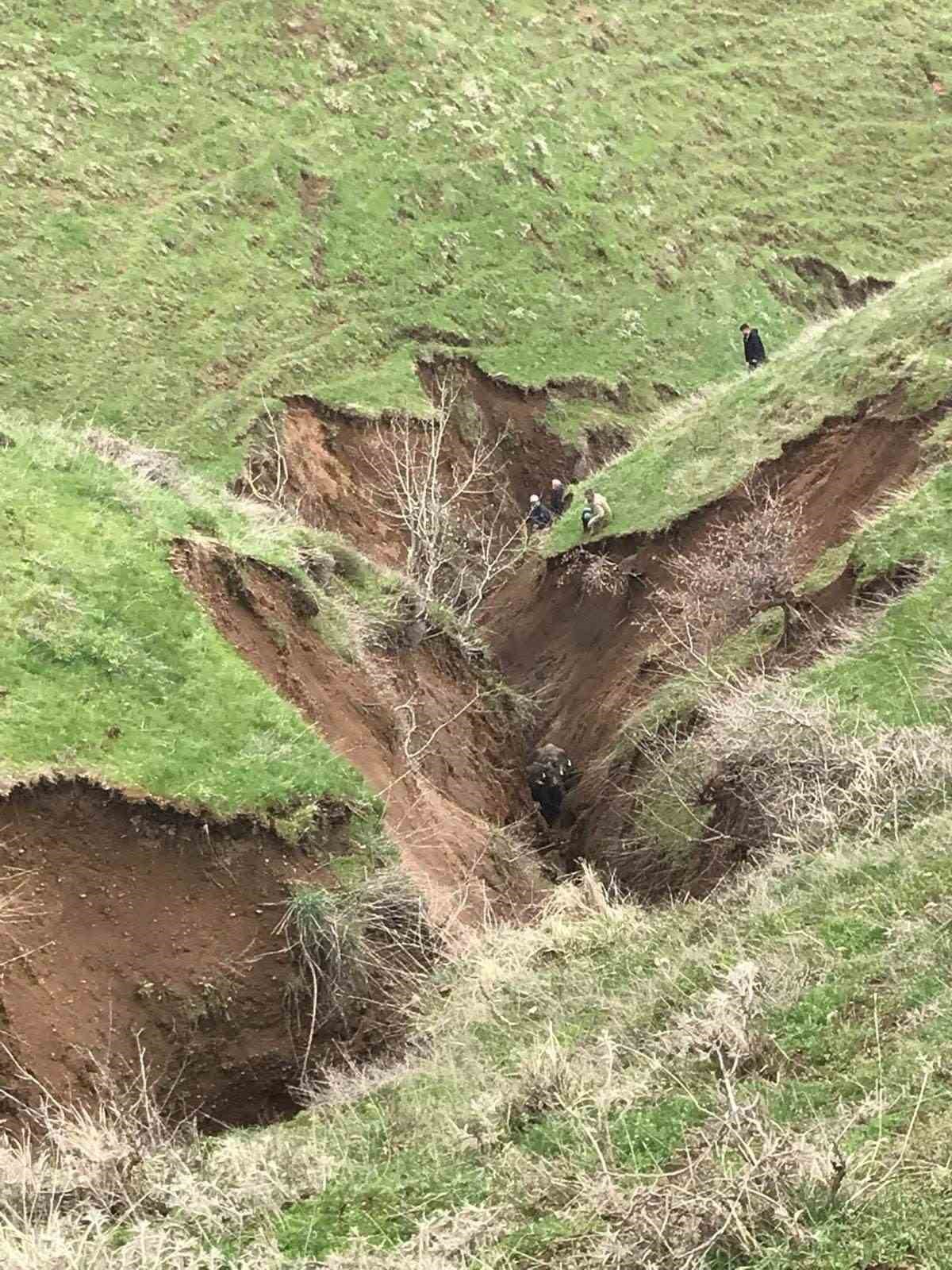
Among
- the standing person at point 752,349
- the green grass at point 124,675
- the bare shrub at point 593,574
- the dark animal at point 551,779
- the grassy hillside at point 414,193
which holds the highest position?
the grassy hillside at point 414,193

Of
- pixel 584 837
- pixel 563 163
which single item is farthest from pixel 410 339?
pixel 584 837

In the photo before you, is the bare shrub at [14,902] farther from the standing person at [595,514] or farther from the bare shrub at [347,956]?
the standing person at [595,514]

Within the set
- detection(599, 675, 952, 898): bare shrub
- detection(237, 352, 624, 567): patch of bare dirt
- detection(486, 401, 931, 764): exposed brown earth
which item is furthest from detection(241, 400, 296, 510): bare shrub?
detection(599, 675, 952, 898): bare shrub

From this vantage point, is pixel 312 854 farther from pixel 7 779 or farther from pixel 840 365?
pixel 840 365

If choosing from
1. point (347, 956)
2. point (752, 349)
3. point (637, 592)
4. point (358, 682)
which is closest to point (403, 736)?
point (358, 682)

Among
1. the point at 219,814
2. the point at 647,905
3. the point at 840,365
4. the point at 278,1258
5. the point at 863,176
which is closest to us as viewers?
the point at 278,1258

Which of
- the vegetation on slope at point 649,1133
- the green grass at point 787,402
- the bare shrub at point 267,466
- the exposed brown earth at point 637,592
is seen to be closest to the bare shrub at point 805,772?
the vegetation on slope at point 649,1133

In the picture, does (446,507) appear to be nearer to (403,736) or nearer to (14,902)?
(403,736)
